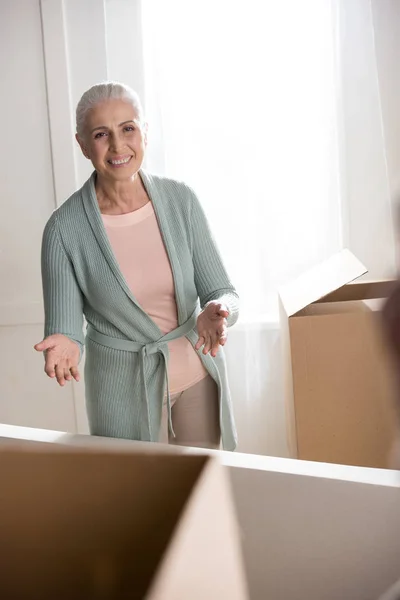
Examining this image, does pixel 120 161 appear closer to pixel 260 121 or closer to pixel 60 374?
pixel 60 374

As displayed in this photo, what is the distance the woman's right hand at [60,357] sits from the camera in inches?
47.5

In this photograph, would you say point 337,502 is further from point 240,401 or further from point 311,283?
point 240,401

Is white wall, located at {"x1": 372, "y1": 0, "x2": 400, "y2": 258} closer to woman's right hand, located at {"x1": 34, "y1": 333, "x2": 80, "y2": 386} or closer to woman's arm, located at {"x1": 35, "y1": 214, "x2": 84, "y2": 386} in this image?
woman's arm, located at {"x1": 35, "y1": 214, "x2": 84, "y2": 386}

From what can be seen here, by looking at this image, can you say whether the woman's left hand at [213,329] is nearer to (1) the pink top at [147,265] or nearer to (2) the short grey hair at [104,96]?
(1) the pink top at [147,265]

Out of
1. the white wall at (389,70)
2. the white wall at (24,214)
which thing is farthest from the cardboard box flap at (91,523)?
the white wall at (24,214)

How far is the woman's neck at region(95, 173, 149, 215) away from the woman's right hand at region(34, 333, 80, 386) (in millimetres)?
366

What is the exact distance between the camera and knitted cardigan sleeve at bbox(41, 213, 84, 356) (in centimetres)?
141

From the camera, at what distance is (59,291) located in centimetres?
144

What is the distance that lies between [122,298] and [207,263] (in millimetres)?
216

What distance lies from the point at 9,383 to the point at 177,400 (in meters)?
1.38

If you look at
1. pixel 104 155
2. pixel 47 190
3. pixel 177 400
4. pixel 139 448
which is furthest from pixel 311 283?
pixel 139 448

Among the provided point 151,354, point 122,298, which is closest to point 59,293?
point 122,298

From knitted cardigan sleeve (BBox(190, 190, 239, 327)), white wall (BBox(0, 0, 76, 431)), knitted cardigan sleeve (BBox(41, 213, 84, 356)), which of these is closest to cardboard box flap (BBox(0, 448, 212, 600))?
knitted cardigan sleeve (BBox(41, 213, 84, 356))

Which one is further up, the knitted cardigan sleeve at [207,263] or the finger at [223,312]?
the knitted cardigan sleeve at [207,263]
